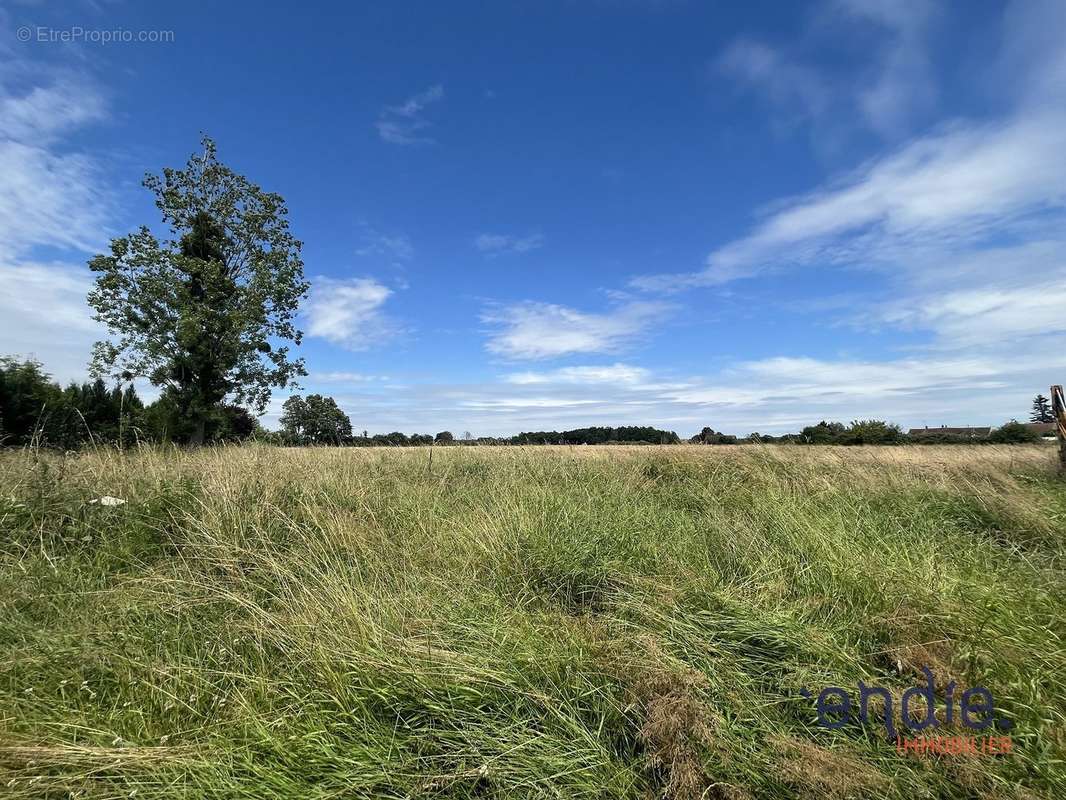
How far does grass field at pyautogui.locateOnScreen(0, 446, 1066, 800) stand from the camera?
2.04 metres

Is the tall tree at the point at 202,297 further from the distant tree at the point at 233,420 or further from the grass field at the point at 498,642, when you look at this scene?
the grass field at the point at 498,642

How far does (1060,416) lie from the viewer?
8289 mm

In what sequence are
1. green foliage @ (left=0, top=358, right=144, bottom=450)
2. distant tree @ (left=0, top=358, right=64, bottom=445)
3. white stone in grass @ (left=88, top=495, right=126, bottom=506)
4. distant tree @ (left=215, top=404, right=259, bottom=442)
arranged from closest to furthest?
1. white stone in grass @ (left=88, top=495, right=126, bottom=506)
2. green foliage @ (left=0, top=358, right=144, bottom=450)
3. distant tree @ (left=0, top=358, right=64, bottom=445)
4. distant tree @ (left=215, top=404, right=259, bottom=442)

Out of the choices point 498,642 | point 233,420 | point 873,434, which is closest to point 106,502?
point 498,642

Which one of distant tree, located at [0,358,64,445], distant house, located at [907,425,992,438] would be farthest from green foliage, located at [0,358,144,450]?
distant house, located at [907,425,992,438]

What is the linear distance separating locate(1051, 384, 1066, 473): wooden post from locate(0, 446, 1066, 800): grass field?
4.24 meters

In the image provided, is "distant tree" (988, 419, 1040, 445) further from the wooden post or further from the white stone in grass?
the white stone in grass

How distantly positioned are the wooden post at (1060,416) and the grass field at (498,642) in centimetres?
424

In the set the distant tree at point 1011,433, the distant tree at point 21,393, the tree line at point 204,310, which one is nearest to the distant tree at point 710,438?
the tree line at point 204,310

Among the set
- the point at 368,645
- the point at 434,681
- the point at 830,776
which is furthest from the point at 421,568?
the point at 830,776

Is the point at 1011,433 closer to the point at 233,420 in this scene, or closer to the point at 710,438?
the point at 710,438

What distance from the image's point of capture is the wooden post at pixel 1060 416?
322 inches

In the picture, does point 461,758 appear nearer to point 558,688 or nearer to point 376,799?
point 376,799

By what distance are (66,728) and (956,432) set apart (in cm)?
5820
